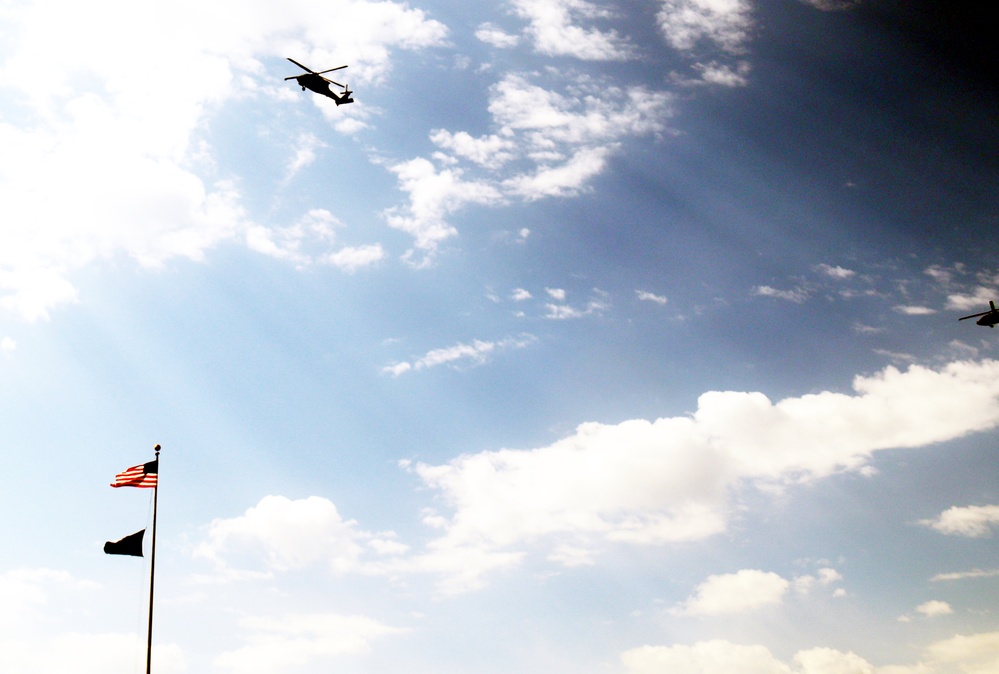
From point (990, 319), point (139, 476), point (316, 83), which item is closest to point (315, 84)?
point (316, 83)

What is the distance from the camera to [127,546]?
1358 inches

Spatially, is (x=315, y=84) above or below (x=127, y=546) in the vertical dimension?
above

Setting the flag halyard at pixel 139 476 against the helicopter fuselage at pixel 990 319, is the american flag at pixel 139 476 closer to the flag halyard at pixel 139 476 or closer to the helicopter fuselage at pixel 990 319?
the flag halyard at pixel 139 476

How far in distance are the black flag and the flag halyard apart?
2563 mm

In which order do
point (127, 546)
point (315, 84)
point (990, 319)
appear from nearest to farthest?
point (127, 546)
point (990, 319)
point (315, 84)

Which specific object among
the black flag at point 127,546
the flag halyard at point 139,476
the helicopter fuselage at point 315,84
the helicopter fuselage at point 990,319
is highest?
the helicopter fuselage at point 315,84

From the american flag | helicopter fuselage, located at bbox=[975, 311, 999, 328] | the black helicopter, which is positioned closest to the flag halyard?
the american flag

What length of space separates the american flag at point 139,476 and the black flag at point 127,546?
2601 millimetres

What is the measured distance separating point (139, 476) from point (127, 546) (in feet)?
12.3

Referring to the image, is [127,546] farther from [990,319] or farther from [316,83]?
[990,319]

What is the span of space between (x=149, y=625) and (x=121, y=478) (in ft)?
26.4

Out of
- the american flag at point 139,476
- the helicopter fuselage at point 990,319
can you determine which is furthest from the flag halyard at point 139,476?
the helicopter fuselage at point 990,319

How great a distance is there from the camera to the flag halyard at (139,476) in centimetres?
3575

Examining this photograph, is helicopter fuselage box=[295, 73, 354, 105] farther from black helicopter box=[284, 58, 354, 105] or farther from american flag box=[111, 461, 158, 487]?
→ american flag box=[111, 461, 158, 487]
